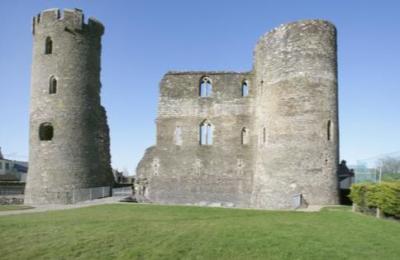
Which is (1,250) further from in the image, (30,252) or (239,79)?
(239,79)

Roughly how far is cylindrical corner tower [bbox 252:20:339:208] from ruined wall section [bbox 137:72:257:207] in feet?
11.2

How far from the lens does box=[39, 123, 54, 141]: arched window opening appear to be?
2855 centimetres

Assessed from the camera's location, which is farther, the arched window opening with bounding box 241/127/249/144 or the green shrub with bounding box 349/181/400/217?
the arched window opening with bounding box 241/127/249/144

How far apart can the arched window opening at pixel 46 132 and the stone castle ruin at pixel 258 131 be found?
648 centimetres

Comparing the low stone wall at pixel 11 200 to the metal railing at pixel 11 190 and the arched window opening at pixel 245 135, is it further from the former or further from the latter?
the arched window opening at pixel 245 135

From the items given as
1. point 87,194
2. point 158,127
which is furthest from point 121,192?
point 158,127

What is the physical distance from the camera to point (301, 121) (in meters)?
22.9

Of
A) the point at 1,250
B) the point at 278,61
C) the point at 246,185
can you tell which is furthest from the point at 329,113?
the point at 1,250

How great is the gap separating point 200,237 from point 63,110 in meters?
18.8

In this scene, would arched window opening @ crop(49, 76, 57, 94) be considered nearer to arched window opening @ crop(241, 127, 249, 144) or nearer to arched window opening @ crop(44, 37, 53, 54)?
arched window opening @ crop(44, 37, 53, 54)

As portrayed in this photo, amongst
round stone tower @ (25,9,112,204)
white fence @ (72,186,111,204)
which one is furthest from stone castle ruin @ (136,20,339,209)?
round stone tower @ (25,9,112,204)

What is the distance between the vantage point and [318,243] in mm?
10977

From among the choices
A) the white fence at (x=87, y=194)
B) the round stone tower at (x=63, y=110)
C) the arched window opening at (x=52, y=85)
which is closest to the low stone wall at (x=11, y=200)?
the round stone tower at (x=63, y=110)

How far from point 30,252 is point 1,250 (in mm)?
854
